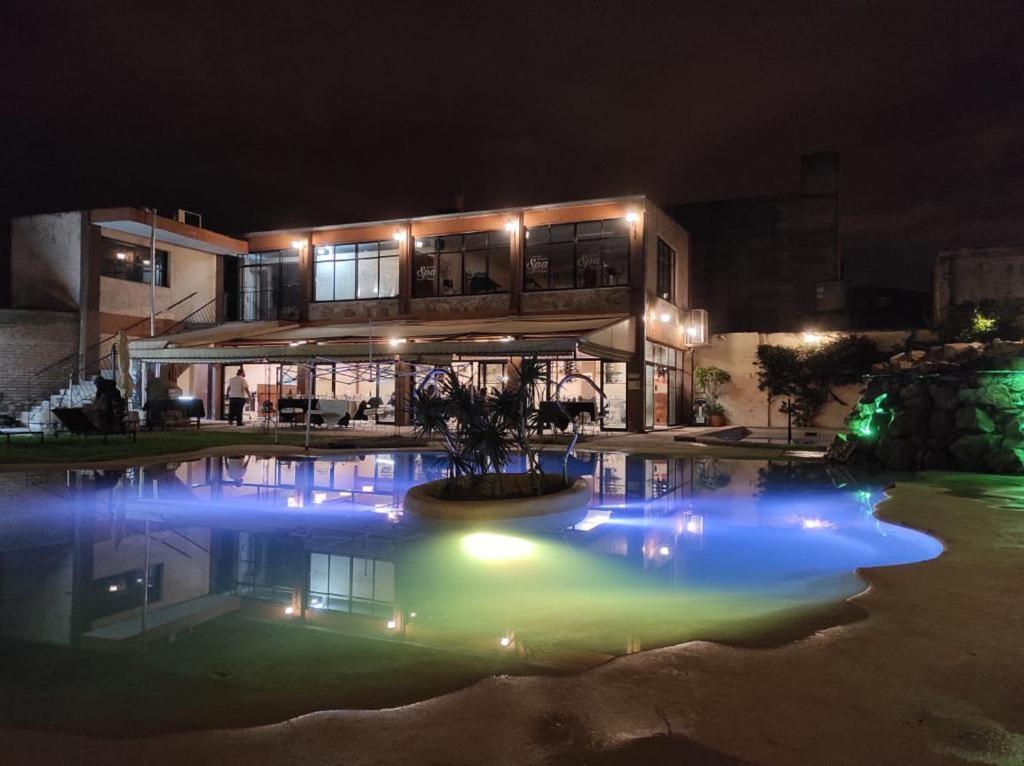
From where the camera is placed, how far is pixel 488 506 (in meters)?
6.75

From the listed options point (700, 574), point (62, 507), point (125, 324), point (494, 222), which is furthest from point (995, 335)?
point (125, 324)

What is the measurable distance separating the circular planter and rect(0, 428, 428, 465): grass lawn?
6.88 meters

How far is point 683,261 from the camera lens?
24641 mm

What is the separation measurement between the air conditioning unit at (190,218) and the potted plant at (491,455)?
1904cm

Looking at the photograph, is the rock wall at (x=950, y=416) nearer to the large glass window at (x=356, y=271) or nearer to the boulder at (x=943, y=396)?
the boulder at (x=943, y=396)

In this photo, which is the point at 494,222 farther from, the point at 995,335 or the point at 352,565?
the point at 352,565

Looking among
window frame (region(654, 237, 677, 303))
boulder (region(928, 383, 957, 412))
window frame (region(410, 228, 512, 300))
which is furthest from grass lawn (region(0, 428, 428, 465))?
boulder (region(928, 383, 957, 412))

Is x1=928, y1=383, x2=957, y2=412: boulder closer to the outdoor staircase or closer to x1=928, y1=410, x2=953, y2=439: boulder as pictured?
x1=928, y1=410, x2=953, y2=439: boulder

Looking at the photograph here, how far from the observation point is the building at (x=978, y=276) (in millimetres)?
22703

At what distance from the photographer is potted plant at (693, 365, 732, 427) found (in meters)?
23.2

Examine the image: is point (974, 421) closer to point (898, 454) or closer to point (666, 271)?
A: point (898, 454)

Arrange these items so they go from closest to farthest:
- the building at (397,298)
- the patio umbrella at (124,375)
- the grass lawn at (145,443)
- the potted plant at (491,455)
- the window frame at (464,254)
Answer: the potted plant at (491,455) < the grass lawn at (145,443) < the patio umbrella at (124,375) < the building at (397,298) < the window frame at (464,254)

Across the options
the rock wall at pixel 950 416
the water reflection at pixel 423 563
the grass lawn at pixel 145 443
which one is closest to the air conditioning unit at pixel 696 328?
the rock wall at pixel 950 416

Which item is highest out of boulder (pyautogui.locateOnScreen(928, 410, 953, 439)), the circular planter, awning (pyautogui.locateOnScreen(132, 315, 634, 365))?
awning (pyautogui.locateOnScreen(132, 315, 634, 365))
